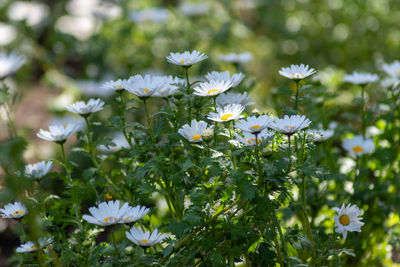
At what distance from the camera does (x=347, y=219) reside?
5.17ft

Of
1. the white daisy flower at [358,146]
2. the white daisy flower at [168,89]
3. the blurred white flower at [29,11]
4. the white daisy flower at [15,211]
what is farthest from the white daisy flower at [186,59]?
the blurred white flower at [29,11]

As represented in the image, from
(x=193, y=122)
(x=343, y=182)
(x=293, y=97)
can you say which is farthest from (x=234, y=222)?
(x=343, y=182)

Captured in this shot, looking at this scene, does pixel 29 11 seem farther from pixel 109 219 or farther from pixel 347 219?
pixel 347 219

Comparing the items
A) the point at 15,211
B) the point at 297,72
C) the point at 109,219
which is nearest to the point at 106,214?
the point at 109,219

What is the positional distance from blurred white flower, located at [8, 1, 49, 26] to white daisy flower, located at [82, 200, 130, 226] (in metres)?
3.16

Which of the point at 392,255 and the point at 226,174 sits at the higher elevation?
the point at 226,174

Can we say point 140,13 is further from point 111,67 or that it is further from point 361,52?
point 361,52

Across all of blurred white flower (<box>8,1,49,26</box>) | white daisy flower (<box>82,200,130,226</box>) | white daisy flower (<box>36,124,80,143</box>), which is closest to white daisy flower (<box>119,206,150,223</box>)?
white daisy flower (<box>82,200,130,226</box>)

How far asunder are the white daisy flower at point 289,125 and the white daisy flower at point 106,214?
0.49 m

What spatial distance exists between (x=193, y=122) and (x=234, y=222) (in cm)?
32

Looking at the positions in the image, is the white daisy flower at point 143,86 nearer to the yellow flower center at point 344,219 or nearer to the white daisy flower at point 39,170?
the white daisy flower at point 39,170

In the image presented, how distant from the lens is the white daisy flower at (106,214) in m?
1.32

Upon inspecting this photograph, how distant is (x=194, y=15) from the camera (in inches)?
166

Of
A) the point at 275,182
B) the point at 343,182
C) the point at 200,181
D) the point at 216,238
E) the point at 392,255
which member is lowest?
the point at 392,255
